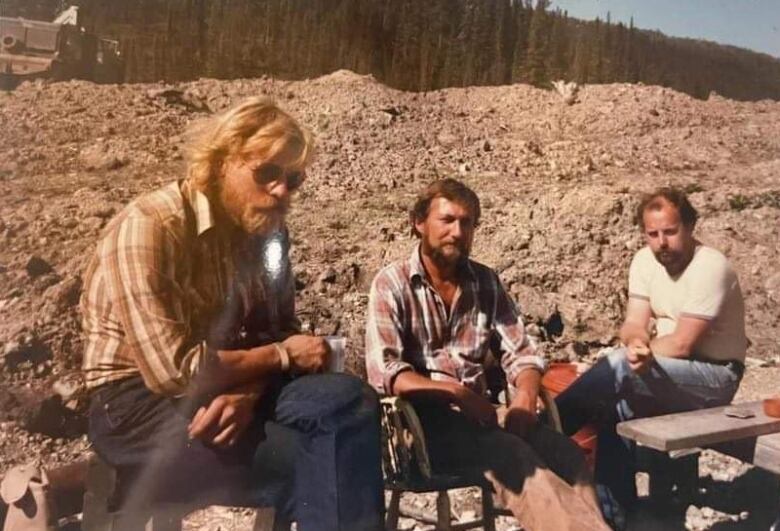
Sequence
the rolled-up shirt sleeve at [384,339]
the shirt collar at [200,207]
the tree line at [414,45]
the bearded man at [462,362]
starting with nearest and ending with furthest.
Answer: the shirt collar at [200,207] < the bearded man at [462,362] < the rolled-up shirt sleeve at [384,339] < the tree line at [414,45]

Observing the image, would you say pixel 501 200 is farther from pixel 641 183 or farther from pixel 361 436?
pixel 361 436

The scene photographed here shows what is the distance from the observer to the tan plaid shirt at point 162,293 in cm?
163

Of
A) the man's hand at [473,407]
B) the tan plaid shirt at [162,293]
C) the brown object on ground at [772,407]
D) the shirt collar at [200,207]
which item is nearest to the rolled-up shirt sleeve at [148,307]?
the tan plaid shirt at [162,293]

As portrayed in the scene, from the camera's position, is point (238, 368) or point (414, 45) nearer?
point (238, 368)

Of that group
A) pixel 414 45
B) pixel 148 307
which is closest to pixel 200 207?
pixel 148 307

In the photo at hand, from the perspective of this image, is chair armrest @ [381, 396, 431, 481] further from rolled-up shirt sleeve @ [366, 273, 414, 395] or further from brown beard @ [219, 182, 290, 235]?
brown beard @ [219, 182, 290, 235]

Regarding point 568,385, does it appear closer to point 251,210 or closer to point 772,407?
point 772,407

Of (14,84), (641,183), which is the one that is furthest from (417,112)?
(14,84)

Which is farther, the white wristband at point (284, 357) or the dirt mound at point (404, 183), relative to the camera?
the dirt mound at point (404, 183)

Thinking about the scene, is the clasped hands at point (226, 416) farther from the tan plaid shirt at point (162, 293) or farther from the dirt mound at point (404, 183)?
the dirt mound at point (404, 183)

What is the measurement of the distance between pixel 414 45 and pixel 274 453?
1.40 metres

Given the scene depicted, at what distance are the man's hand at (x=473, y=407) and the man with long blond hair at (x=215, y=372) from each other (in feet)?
1.36

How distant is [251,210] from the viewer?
1850 mm

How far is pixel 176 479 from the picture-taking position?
1.70 m
